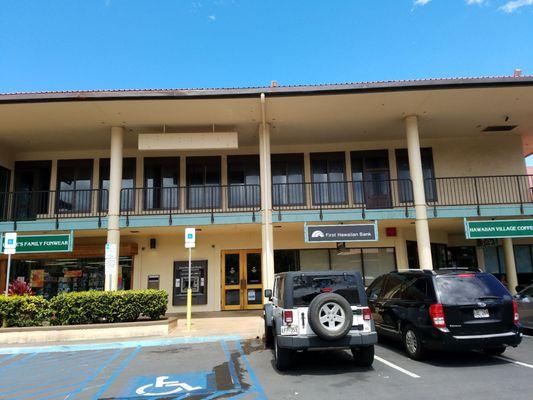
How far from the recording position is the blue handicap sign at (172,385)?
616 centimetres

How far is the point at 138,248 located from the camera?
17.0m

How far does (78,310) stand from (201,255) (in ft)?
20.1

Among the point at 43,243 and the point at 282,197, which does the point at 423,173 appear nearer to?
the point at 282,197

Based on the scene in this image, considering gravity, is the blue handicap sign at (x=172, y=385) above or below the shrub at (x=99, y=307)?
below

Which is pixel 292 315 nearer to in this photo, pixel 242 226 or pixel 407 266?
pixel 242 226

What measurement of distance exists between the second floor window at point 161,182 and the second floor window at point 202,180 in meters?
0.52

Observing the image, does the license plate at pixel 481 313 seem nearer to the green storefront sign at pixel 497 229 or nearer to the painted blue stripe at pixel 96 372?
the painted blue stripe at pixel 96 372

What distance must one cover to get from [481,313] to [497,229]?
7484 mm

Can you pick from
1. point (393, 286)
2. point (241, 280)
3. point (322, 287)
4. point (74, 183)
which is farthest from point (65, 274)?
point (393, 286)

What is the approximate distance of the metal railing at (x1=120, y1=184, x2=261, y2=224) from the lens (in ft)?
54.6

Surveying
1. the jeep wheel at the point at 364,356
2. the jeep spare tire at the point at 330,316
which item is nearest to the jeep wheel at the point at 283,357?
the jeep spare tire at the point at 330,316

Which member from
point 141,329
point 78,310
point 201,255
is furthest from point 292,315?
point 201,255

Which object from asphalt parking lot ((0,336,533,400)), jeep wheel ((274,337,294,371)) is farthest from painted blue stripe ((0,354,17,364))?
jeep wheel ((274,337,294,371))

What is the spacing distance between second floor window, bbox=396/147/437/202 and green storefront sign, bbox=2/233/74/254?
1224 cm
